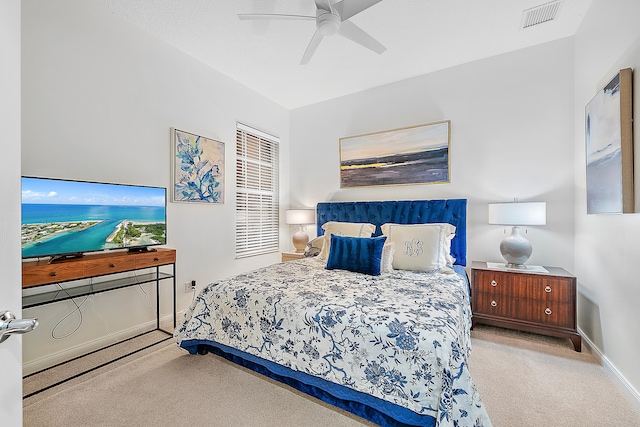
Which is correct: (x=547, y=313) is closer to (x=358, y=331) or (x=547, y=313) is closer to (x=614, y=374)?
(x=614, y=374)

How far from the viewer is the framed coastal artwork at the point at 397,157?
11.5 ft

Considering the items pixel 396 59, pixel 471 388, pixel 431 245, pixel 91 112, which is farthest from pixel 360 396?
pixel 396 59

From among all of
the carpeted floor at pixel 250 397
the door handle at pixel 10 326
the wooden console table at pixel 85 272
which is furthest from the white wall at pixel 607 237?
the wooden console table at pixel 85 272

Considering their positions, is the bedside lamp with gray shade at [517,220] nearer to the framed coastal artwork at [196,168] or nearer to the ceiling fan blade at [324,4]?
the ceiling fan blade at [324,4]

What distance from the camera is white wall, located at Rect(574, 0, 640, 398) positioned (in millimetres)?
1785

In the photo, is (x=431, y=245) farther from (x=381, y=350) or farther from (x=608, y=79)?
(x=608, y=79)

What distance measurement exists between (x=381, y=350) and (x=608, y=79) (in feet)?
8.32

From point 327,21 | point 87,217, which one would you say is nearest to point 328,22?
point 327,21

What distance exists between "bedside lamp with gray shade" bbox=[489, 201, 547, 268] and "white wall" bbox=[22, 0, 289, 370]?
123 inches

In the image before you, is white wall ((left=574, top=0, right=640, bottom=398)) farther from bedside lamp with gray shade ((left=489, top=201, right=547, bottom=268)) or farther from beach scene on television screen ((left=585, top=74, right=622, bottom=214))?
bedside lamp with gray shade ((left=489, top=201, right=547, bottom=268))

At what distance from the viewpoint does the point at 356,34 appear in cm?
238

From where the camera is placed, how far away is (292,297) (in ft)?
6.33

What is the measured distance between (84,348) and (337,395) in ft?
7.31

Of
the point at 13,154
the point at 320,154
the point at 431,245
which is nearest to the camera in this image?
the point at 13,154
